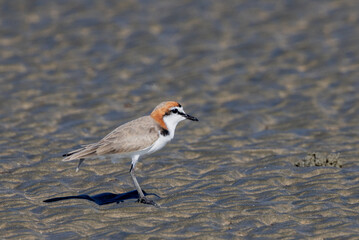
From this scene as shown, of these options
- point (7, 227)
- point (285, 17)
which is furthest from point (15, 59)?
point (7, 227)

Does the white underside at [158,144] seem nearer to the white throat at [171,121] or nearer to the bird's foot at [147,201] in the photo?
the white throat at [171,121]

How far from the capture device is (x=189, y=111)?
16.8 m

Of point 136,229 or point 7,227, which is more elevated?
point 7,227

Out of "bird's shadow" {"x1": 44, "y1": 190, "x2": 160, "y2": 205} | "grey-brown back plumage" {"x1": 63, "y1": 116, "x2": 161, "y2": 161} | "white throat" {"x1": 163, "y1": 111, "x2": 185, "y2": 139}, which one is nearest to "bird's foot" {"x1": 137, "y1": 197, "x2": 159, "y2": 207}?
"bird's shadow" {"x1": 44, "y1": 190, "x2": 160, "y2": 205}

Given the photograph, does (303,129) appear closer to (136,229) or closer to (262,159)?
(262,159)

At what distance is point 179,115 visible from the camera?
11.7 metres

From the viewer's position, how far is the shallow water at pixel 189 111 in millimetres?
10430

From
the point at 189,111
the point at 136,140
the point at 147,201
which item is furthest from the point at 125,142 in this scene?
the point at 189,111

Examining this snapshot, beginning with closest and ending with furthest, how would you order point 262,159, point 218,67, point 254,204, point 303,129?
point 254,204, point 262,159, point 303,129, point 218,67

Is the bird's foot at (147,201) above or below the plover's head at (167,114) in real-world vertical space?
below

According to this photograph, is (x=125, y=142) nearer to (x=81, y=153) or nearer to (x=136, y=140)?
(x=136, y=140)

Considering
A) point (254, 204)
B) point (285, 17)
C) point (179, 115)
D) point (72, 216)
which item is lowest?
point (254, 204)

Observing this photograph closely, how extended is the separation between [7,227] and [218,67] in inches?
411

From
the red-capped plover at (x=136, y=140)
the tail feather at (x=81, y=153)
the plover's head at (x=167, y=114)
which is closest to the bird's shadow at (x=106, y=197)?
the red-capped plover at (x=136, y=140)
